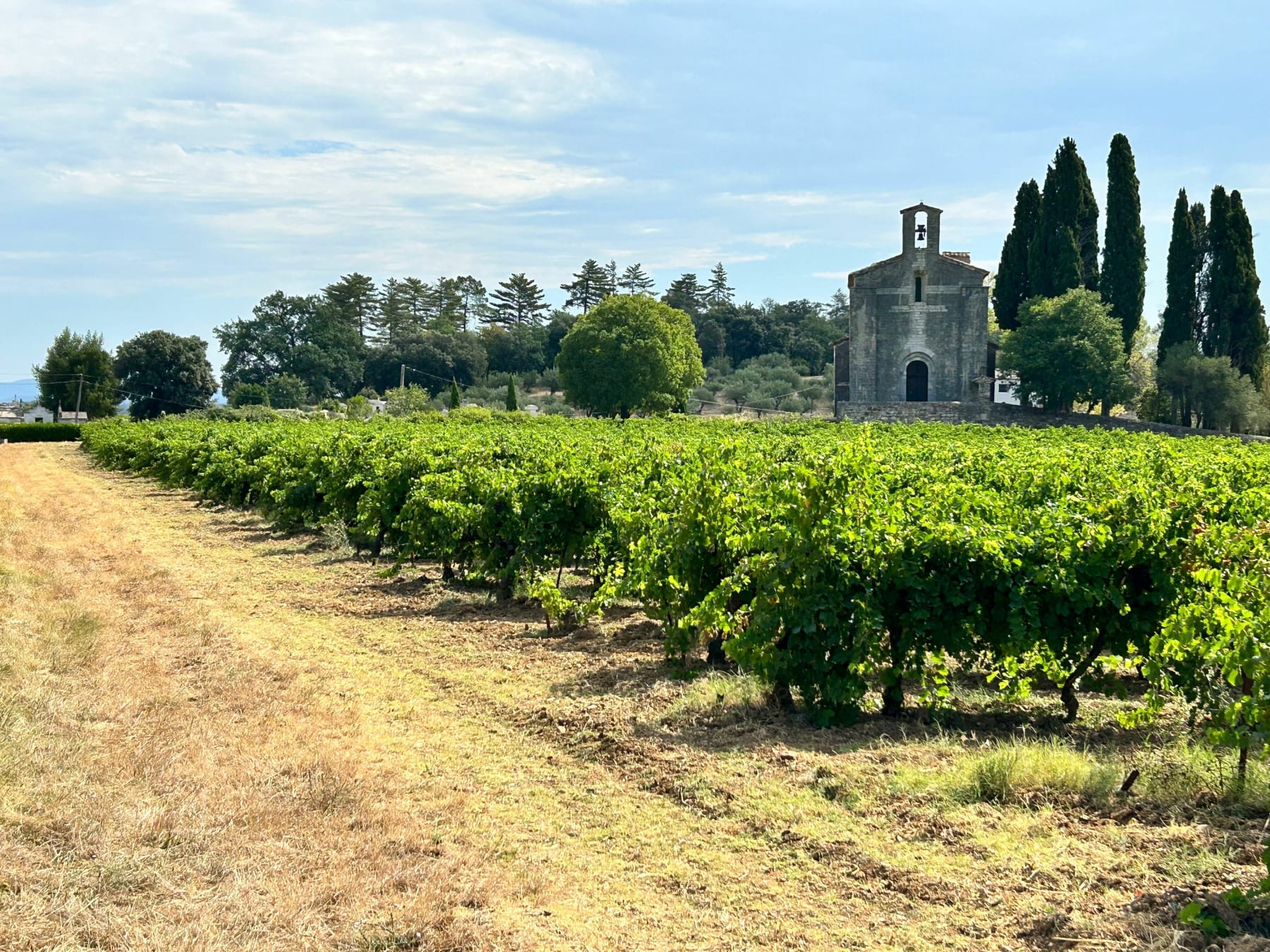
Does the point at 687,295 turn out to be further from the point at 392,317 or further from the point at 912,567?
the point at 912,567

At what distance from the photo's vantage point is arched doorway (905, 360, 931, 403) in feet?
204

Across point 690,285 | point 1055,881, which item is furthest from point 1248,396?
point 690,285

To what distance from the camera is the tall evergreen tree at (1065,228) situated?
181 feet

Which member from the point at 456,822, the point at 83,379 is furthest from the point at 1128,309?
A: the point at 83,379

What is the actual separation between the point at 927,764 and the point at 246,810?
3.74m

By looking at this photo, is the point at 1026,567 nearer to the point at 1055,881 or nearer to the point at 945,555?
the point at 945,555

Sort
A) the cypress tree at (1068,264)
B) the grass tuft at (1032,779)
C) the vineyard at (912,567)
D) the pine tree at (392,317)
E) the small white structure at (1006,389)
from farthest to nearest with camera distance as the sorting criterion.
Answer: the pine tree at (392,317) → the small white structure at (1006,389) → the cypress tree at (1068,264) → the vineyard at (912,567) → the grass tuft at (1032,779)

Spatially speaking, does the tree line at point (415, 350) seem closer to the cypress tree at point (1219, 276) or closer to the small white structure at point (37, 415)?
the small white structure at point (37, 415)

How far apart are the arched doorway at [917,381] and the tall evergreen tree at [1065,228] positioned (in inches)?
303

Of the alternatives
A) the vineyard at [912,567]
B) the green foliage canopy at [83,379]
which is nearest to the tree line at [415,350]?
the green foliage canopy at [83,379]

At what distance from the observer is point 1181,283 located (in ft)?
174

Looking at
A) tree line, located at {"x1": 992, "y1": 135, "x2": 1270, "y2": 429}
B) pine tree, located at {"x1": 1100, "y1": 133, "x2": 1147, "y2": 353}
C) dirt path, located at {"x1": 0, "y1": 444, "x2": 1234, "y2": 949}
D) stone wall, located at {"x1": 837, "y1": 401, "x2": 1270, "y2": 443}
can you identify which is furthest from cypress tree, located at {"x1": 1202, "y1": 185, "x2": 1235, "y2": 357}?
dirt path, located at {"x1": 0, "y1": 444, "x2": 1234, "y2": 949}

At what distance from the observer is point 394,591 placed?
507 inches

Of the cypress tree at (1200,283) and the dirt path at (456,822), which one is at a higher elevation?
the cypress tree at (1200,283)
